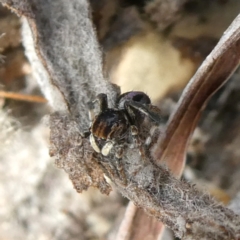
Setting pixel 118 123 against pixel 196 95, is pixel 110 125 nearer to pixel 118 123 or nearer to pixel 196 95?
pixel 118 123

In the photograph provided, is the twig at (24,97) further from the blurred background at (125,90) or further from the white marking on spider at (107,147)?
the white marking on spider at (107,147)

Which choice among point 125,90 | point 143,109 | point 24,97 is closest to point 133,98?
point 143,109

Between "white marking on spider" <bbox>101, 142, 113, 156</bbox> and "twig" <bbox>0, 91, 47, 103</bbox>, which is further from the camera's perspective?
"twig" <bbox>0, 91, 47, 103</bbox>

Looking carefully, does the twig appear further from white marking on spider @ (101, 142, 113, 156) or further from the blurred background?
white marking on spider @ (101, 142, 113, 156)

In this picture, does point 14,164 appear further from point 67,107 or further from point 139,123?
point 139,123

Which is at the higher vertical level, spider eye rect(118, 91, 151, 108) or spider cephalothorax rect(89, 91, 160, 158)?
spider eye rect(118, 91, 151, 108)

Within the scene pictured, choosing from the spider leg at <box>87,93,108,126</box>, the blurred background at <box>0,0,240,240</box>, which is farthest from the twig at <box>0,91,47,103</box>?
the spider leg at <box>87,93,108,126</box>

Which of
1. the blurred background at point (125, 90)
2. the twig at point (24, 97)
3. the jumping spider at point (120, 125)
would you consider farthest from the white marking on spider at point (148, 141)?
the twig at point (24, 97)
